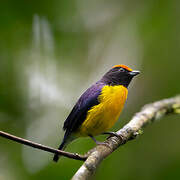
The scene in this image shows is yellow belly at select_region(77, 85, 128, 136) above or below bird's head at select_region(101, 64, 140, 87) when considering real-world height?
below

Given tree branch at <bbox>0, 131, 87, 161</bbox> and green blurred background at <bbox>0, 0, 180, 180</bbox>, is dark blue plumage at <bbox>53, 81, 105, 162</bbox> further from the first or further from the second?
tree branch at <bbox>0, 131, 87, 161</bbox>

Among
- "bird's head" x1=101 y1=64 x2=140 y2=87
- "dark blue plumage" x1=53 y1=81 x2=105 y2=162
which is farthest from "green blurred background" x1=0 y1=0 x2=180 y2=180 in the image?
"bird's head" x1=101 y1=64 x2=140 y2=87

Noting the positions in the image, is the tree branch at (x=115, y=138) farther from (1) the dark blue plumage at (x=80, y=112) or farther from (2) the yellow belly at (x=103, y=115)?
(1) the dark blue plumage at (x=80, y=112)

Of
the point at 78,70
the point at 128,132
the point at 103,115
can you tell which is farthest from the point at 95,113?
the point at 78,70

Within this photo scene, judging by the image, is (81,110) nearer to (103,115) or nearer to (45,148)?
(103,115)

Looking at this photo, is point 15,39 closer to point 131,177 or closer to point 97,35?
point 97,35

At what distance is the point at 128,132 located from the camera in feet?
11.5

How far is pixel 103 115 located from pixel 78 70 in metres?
2.22

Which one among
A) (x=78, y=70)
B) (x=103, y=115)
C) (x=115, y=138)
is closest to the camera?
(x=115, y=138)

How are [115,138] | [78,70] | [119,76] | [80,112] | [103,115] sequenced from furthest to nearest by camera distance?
1. [78,70]
2. [119,76]
3. [80,112]
4. [103,115]
5. [115,138]

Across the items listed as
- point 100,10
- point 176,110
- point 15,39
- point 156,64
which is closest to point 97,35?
point 100,10

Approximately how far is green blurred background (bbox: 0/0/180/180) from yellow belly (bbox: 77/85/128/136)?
0.55 m

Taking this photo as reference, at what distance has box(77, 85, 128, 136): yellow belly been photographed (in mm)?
3820

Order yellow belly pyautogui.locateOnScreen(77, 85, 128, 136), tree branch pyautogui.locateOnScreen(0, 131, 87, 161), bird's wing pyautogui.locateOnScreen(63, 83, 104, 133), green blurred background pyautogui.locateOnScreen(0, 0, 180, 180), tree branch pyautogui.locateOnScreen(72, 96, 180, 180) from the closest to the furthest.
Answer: tree branch pyautogui.locateOnScreen(0, 131, 87, 161)
tree branch pyautogui.locateOnScreen(72, 96, 180, 180)
yellow belly pyautogui.locateOnScreen(77, 85, 128, 136)
bird's wing pyautogui.locateOnScreen(63, 83, 104, 133)
green blurred background pyautogui.locateOnScreen(0, 0, 180, 180)
